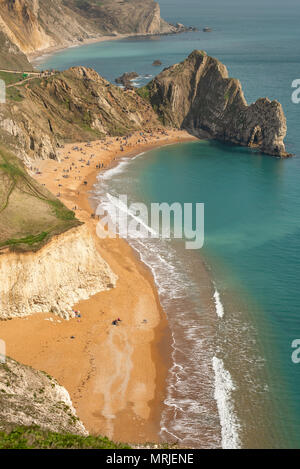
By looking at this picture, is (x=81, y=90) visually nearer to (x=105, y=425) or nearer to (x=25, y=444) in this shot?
(x=105, y=425)

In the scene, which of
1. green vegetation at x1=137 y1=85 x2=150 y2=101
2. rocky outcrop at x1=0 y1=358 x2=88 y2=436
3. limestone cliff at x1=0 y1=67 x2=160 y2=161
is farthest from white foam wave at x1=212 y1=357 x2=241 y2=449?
green vegetation at x1=137 y1=85 x2=150 y2=101

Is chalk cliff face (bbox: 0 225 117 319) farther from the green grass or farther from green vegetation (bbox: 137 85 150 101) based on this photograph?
green vegetation (bbox: 137 85 150 101)

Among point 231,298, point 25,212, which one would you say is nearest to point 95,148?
point 25,212

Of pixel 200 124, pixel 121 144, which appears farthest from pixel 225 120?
pixel 121 144

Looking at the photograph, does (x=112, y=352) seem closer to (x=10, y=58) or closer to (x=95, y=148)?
(x=95, y=148)

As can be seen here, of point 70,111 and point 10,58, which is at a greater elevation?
point 10,58
